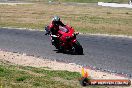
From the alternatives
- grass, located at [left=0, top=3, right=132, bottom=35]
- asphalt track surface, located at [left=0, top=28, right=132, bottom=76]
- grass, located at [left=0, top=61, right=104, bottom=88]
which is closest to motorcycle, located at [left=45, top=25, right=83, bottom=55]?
asphalt track surface, located at [left=0, top=28, right=132, bottom=76]

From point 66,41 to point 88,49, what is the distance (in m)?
1.52

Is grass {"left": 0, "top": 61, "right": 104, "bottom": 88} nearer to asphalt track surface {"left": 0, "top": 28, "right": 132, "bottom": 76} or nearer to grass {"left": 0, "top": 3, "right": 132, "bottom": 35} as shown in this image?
asphalt track surface {"left": 0, "top": 28, "right": 132, "bottom": 76}

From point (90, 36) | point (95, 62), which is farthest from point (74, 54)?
point (90, 36)

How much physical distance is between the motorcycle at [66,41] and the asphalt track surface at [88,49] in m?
0.39

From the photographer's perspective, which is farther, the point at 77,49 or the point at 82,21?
the point at 82,21

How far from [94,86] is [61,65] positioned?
4584 mm

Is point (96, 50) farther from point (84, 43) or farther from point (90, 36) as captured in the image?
point (90, 36)

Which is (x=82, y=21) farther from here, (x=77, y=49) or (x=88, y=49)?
(x=77, y=49)

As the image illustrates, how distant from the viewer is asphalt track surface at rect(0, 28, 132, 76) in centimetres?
1758

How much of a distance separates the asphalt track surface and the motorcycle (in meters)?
0.39

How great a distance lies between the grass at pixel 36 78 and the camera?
1214 cm

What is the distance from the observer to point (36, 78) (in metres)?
13.1

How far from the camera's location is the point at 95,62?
1783cm

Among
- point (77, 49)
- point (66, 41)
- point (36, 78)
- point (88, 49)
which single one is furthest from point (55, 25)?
point (36, 78)
